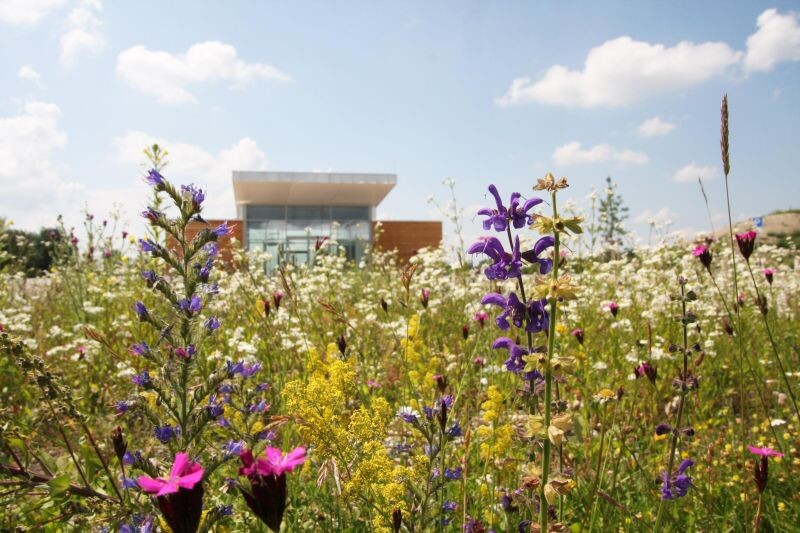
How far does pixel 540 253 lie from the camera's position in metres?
1.48

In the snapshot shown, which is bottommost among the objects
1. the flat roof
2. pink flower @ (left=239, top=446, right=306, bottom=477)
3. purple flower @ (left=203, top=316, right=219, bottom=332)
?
pink flower @ (left=239, top=446, right=306, bottom=477)

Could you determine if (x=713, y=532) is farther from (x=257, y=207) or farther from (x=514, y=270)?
(x=257, y=207)

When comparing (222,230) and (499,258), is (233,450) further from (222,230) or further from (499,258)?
(499,258)

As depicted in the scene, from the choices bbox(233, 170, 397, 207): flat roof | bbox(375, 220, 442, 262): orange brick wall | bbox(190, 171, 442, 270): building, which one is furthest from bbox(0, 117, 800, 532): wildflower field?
bbox(375, 220, 442, 262): orange brick wall

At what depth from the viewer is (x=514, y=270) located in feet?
4.63

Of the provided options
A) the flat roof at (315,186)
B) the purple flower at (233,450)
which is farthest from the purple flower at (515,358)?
the flat roof at (315,186)

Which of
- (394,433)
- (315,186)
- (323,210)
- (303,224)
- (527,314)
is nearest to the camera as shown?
(527,314)

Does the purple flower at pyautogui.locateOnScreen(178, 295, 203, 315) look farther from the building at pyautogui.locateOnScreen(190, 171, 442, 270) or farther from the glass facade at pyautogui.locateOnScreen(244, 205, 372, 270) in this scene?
the building at pyautogui.locateOnScreen(190, 171, 442, 270)

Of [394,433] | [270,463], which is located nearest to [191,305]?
[270,463]

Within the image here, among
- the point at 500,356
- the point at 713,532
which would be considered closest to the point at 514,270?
the point at 713,532

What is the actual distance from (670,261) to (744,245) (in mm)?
4534

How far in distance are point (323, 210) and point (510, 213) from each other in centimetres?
2749

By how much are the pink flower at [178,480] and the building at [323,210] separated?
23.1m

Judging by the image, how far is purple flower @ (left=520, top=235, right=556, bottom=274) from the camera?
1408mm
